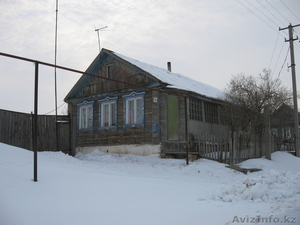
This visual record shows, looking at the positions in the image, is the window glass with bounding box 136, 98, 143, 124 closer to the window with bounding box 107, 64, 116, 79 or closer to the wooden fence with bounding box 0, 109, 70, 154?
the window with bounding box 107, 64, 116, 79

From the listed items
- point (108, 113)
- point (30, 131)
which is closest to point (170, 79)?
point (108, 113)

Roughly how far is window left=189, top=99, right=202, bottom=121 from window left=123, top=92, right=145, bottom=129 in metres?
2.42

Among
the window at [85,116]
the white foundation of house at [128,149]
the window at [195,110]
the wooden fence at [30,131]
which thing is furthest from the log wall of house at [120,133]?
the window at [195,110]

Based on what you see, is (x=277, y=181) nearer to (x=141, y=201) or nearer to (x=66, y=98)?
(x=141, y=201)

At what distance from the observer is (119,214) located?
5.18 meters

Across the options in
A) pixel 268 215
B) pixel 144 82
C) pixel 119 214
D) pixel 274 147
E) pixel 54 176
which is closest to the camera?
pixel 268 215

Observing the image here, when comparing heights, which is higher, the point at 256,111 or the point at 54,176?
the point at 256,111

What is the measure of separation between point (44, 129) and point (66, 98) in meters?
4.64

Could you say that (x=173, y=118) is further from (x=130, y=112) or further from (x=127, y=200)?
(x=127, y=200)

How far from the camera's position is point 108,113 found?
17.3 metres

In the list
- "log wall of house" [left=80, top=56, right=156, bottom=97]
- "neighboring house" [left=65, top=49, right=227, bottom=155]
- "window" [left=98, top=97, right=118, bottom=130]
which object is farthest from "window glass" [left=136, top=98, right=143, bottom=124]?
"window" [left=98, top=97, right=118, bottom=130]

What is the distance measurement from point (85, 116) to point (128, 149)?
4271mm

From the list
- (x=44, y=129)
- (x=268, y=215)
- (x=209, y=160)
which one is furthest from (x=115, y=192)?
(x=44, y=129)

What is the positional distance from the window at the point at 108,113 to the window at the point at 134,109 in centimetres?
79
